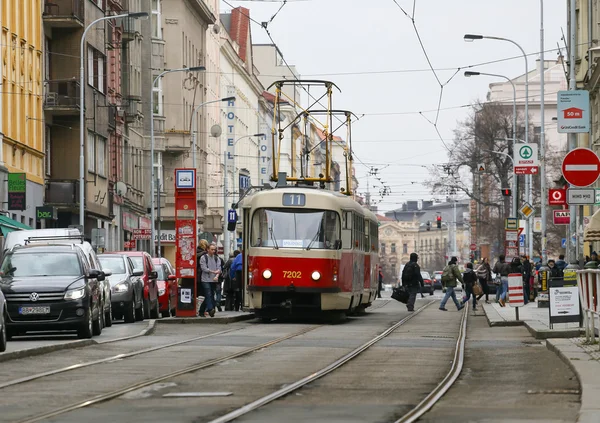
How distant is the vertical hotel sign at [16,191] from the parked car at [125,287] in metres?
10.4

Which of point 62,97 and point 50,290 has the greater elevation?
point 62,97

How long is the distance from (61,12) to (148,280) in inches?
865

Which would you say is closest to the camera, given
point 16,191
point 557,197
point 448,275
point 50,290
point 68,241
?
point 50,290

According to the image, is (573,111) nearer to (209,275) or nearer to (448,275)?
(209,275)

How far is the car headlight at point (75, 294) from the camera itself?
88.2 ft

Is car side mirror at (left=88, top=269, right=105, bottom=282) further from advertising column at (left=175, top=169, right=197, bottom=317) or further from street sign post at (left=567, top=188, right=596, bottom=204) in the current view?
street sign post at (left=567, top=188, right=596, bottom=204)

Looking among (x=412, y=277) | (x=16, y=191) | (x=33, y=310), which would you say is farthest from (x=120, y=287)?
(x=16, y=191)

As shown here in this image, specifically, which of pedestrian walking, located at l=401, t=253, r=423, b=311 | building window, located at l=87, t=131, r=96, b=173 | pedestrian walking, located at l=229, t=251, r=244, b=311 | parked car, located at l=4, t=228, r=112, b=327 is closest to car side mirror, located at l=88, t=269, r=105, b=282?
parked car, located at l=4, t=228, r=112, b=327

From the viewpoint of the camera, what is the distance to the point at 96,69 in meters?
63.6

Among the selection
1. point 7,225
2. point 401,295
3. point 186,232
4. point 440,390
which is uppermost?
point 7,225

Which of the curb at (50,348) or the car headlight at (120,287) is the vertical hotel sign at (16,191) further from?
the curb at (50,348)

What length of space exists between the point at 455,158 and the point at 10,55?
54.7 m

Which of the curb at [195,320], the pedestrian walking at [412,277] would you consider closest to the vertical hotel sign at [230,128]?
the pedestrian walking at [412,277]

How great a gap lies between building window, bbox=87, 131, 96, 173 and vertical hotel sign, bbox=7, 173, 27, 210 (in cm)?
1341
